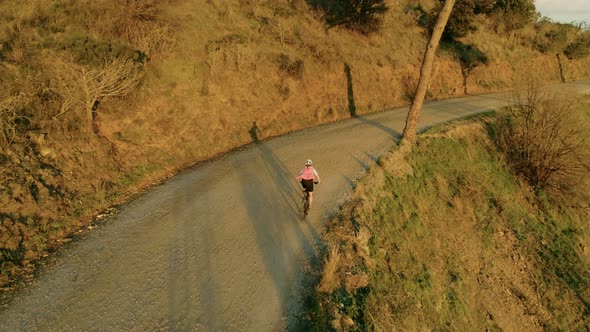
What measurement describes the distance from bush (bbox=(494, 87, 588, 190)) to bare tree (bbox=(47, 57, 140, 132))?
17752mm

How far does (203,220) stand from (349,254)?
4.32 metres

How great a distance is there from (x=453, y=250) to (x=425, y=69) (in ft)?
23.9

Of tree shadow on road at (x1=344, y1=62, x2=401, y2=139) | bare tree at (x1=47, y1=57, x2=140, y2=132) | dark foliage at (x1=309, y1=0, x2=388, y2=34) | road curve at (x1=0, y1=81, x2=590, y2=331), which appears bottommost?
road curve at (x1=0, y1=81, x2=590, y2=331)

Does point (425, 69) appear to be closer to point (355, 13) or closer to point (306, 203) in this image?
point (306, 203)

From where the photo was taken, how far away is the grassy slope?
25.6 feet

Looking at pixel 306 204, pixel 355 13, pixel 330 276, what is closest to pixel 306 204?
pixel 306 204

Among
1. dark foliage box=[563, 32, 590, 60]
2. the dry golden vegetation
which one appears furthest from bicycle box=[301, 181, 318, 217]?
dark foliage box=[563, 32, 590, 60]

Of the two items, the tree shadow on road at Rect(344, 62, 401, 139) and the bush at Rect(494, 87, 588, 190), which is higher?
the tree shadow on road at Rect(344, 62, 401, 139)

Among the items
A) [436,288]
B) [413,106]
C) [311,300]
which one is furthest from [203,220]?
[413,106]

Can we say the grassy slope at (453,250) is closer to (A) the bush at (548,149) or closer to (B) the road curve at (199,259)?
(A) the bush at (548,149)

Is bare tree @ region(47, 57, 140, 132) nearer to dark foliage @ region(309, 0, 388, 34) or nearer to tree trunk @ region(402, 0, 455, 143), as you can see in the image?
tree trunk @ region(402, 0, 455, 143)

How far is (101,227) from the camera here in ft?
29.4

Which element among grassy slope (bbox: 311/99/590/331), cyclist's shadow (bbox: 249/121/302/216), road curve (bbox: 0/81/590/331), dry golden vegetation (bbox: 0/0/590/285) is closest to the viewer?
road curve (bbox: 0/81/590/331)

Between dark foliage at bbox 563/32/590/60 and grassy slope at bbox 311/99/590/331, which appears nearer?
grassy slope at bbox 311/99/590/331
